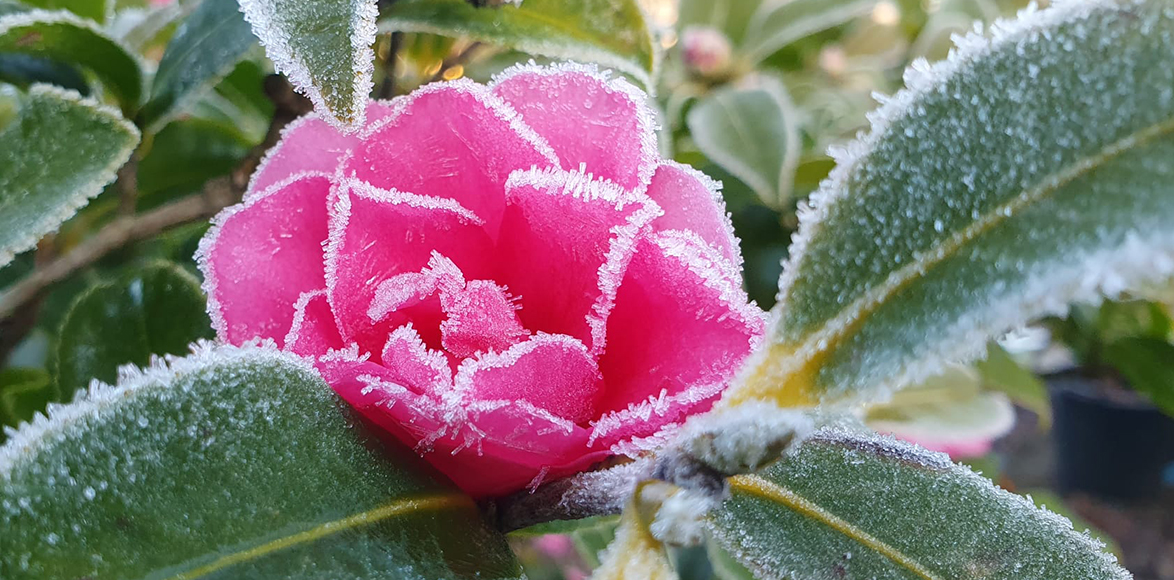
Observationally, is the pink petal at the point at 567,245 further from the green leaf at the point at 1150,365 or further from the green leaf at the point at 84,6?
the green leaf at the point at 1150,365

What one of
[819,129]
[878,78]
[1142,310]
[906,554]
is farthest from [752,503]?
[1142,310]

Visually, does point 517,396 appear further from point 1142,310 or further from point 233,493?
point 1142,310

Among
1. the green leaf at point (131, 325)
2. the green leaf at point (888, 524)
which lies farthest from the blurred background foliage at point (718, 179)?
the green leaf at point (888, 524)

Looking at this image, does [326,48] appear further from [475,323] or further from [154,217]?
[154,217]

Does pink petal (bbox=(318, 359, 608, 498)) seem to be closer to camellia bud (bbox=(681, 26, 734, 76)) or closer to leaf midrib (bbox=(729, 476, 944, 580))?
leaf midrib (bbox=(729, 476, 944, 580))

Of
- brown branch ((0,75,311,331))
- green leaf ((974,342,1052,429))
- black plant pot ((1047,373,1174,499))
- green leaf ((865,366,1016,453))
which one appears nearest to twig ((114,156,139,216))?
brown branch ((0,75,311,331))
